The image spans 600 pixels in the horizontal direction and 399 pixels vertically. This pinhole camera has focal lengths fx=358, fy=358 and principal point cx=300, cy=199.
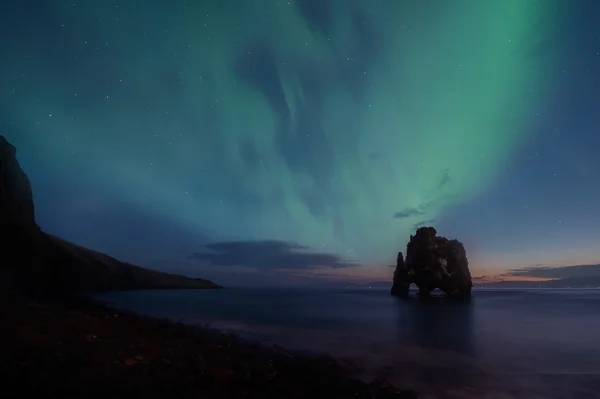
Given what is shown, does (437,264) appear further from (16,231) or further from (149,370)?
(149,370)

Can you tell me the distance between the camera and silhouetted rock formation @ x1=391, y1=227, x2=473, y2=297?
12838cm

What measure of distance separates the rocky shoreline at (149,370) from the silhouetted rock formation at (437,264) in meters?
117

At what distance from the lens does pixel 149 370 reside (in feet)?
46.6

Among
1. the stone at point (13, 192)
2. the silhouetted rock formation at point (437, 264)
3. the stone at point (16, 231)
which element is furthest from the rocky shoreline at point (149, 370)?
the silhouetted rock formation at point (437, 264)

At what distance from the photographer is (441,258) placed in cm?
12900

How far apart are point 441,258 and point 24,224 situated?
121m

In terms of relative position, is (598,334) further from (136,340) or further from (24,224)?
(24,224)

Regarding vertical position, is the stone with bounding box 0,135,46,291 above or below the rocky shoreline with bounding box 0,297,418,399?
above

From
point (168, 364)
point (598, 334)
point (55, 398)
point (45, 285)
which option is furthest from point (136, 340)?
→ point (45, 285)

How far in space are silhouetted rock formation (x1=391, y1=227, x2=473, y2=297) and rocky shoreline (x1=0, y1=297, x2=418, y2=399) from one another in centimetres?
11660

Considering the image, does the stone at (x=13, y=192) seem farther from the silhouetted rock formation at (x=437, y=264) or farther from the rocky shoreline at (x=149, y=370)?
the silhouetted rock formation at (x=437, y=264)

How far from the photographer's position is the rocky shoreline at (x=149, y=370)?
11.5 metres

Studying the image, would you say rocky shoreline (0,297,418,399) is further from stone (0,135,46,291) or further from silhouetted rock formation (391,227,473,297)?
silhouetted rock formation (391,227,473,297)

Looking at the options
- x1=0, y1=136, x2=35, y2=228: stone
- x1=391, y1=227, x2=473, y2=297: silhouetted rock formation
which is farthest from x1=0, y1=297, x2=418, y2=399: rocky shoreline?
x1=391, y1=227, x2=473, y2=297: silhouetted rock formation
